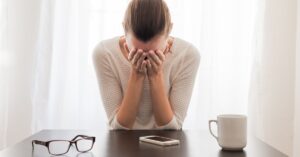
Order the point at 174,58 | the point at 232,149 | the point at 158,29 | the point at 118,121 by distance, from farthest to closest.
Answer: the point at 174,58 → the point at 118,121 → the point at 158,29 → the point at 232,149

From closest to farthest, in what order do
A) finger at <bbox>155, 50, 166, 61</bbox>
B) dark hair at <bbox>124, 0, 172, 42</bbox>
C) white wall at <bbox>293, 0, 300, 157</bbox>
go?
dark hair at <bbox>124, 0, 172, 42</bbox>, finger at <bbox>155, 50, 166, 61</bbox>, white wall at <bbox>293, 0, 300, 157</bbox>

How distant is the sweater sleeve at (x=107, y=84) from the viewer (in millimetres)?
1546

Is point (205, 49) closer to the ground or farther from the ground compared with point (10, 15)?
closer to the ground

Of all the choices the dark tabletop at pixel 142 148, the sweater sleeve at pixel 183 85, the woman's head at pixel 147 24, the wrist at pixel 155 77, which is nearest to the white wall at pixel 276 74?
the sweater sleeve at pixel 183 85

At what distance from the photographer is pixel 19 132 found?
7.84ft

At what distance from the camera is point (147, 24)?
1345 mm

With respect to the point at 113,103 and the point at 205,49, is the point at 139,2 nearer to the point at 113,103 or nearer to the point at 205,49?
the point at 113,103

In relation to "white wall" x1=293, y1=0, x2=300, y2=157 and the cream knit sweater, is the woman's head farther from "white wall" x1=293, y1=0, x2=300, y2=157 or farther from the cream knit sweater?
"white wall" x1=293, y1=0, x2=300, y2=157

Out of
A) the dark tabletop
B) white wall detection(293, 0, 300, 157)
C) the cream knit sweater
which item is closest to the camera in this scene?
the dark tabletop

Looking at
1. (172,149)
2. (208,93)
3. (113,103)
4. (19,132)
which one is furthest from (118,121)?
(19,132)

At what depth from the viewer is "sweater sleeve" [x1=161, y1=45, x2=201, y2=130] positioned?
157 cm

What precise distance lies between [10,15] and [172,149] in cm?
167

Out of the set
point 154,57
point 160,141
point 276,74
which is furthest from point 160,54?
point 276,74

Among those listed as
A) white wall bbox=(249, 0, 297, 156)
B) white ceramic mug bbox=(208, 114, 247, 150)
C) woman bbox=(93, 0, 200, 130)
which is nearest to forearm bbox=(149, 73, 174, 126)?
woman bbox=(93, 0, 200, 130)
